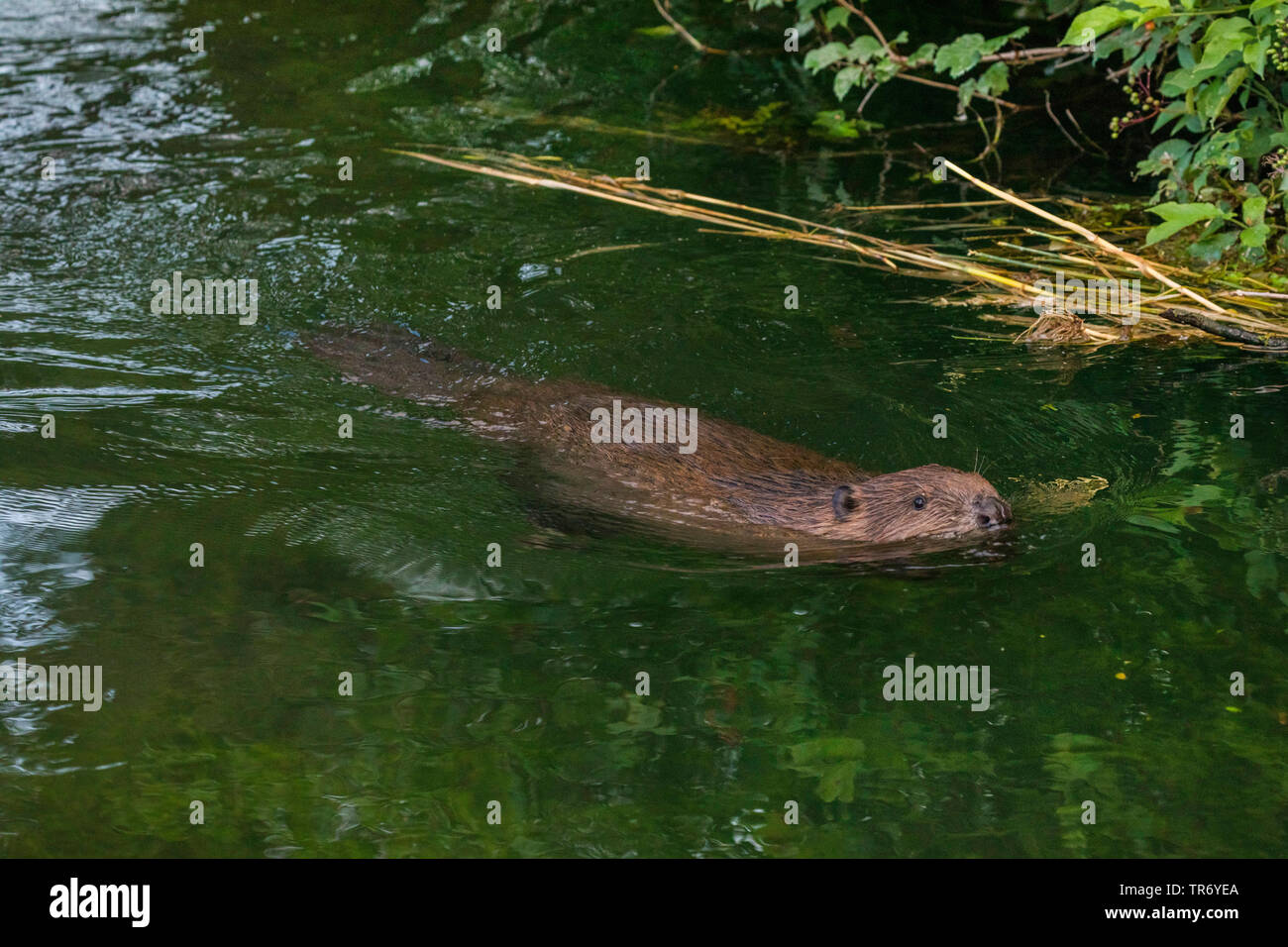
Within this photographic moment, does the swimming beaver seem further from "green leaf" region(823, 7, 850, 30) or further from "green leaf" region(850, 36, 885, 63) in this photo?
"green leaf" region(823, 7, 850, 30)

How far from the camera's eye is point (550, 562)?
491 centimetres

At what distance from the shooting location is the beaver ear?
499cm

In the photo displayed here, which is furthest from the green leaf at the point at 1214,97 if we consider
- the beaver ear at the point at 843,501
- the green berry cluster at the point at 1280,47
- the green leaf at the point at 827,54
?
the beaver ear at the point at 843,501

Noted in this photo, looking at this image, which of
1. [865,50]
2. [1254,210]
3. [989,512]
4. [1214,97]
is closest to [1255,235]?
[1254,210]

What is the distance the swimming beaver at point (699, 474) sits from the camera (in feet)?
16.3

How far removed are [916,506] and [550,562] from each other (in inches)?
54.8

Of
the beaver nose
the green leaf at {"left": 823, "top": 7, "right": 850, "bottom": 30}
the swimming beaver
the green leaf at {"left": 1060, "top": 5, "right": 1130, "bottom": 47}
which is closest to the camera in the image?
the beaver nose

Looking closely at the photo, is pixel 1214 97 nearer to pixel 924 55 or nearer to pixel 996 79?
pixel 996 79

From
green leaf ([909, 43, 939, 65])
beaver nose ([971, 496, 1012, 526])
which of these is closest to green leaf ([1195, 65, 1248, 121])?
green leaf ([909, 43, 939, 65])

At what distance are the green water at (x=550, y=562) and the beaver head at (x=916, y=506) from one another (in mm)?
152

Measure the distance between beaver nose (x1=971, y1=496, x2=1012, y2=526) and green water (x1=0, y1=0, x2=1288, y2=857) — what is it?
14 cm

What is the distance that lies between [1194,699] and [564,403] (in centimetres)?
284

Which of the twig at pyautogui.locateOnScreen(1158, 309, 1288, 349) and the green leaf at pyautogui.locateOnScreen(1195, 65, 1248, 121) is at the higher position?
the green leaf at pyautogui.locateOnScreen(1195, 65, 1248, 121)
